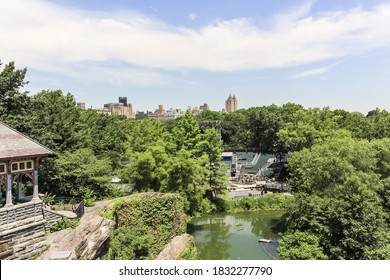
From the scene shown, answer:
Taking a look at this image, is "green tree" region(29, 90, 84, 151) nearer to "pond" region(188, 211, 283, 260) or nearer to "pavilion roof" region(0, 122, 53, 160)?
"pavilion roof" region(0, 122, 53, 160)

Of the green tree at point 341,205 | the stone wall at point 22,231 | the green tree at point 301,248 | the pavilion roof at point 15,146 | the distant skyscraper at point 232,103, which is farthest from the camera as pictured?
the distant skyscraper at point 232,103

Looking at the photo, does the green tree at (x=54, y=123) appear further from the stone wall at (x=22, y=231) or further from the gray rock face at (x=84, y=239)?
the gray rock face at (x=84, y=239)

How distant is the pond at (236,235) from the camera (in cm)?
1827

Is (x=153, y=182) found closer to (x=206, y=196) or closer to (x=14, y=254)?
(x=206, y=196)

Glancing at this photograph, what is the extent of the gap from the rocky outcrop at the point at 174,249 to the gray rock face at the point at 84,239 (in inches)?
101

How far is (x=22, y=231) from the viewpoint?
12.4 metres

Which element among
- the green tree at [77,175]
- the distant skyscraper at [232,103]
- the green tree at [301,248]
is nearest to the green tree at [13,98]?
the green tree at [77,175]

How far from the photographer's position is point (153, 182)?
22953 mm

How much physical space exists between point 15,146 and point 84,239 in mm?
4483

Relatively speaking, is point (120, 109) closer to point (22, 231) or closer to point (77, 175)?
point (77, 175)

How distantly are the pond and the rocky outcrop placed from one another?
2.87 meters

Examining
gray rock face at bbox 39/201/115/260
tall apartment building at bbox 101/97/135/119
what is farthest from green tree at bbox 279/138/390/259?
tall apartment building at bbox 101/97/135/119

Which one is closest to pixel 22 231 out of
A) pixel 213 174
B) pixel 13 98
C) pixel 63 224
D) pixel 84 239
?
pixel 63 224
